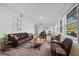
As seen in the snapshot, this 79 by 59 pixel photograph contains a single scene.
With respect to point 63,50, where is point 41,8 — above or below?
above

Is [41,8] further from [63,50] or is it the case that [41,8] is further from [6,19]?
[63,50]

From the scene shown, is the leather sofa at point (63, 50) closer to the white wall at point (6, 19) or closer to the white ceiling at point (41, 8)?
the white ceiling at point (41, 8)

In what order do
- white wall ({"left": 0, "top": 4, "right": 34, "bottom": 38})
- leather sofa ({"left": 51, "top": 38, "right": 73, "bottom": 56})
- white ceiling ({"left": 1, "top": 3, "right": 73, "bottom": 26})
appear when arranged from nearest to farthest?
leather sofa ({"left": 51, "top": 38, "right": 73, "bottom": 56}), white ceiling ({"left": 1, "top": 3, "right": 73, "bottom": 26}), white wall ({"left": 0, "top": 4, "right": 34, "bottom": 38})

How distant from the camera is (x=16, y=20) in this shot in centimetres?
607

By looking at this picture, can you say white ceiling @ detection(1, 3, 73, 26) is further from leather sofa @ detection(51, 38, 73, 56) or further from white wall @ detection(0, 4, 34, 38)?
leather sofa @ detection(51, 38, 73, 56)

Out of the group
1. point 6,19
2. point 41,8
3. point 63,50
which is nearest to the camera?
point 63,50

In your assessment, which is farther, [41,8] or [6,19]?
[6,19]

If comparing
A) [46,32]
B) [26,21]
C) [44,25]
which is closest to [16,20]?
[26,21]

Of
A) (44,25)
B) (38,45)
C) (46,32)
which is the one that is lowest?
(38,45)

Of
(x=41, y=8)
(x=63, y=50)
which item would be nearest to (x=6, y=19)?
(x=41, y=8)

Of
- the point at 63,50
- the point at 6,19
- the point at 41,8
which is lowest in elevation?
the point at 63,50

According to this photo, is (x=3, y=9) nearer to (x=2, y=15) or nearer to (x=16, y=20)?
(x=2, y=15)

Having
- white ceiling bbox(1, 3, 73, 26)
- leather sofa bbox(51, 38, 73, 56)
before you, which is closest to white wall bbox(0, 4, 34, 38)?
white ceiling bbox(1, 3, 73, 26)

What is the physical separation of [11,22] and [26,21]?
1618mm
